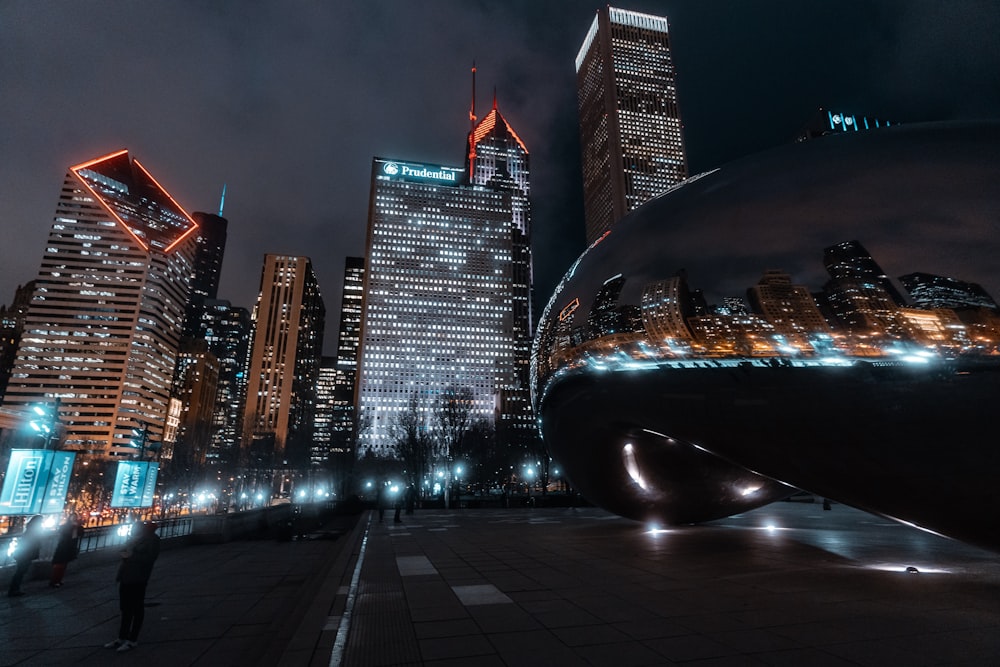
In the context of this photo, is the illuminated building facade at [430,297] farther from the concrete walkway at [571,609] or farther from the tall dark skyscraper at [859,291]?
the tall dark skyscraper at [859,291]

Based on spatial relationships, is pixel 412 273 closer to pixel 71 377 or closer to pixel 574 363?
pixel 71 377

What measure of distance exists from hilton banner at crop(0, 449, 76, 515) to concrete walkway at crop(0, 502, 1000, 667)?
4.47m

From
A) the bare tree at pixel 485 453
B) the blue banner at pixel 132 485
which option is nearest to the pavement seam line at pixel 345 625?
the blue banner at pixel 132 485

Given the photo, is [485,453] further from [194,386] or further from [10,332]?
[10,332]

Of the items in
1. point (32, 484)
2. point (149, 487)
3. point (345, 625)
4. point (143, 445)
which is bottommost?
point (345, 625)

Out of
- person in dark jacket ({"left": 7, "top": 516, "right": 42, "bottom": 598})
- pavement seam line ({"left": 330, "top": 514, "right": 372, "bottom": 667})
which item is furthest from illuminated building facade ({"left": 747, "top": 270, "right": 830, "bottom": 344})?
person in dark jacket ({"left": 7, "top": 516, "right": 42, "bottom": 598})

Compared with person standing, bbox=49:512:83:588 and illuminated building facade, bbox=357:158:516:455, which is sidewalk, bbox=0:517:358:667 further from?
illuminated building facade, bbox=357:158:516:455

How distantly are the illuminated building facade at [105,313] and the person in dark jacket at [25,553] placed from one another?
168 metres

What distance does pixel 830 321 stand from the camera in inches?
178

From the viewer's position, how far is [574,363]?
6.41 m

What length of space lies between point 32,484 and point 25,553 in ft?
21.8

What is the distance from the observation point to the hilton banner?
14.2 m

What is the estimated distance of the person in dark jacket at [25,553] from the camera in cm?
930

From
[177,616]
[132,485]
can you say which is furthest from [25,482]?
[177,616]
